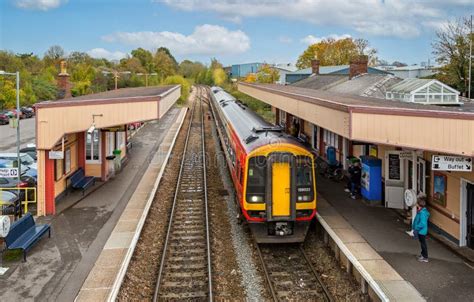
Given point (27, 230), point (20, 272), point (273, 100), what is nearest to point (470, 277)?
point (20, 272)

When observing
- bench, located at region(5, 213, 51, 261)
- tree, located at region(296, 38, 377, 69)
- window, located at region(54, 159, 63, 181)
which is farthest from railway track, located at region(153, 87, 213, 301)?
tree, located at region(296, 38, 377, 69)

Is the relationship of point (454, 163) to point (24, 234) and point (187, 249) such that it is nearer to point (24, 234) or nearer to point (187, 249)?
point (187, 249)

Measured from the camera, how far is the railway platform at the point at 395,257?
342 inches

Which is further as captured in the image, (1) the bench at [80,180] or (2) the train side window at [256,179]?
(1) the bench at [80,180]

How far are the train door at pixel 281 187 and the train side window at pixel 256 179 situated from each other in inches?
7.8

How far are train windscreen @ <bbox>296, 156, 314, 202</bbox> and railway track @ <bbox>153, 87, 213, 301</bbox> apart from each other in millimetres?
2684

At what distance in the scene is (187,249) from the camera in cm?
1179

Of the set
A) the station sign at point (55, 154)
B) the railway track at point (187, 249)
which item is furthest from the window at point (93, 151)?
the station sign at point (55, 154)

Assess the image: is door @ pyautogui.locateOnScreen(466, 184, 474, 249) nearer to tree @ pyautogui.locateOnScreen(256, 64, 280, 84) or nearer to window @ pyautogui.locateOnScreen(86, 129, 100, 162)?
window @ pyautogui.locateOnScreen(86, 129, 100, 162)

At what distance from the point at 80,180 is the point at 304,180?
9.60 meters

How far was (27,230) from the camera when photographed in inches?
446

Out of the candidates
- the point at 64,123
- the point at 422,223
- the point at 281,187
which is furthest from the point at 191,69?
the point at 422,223

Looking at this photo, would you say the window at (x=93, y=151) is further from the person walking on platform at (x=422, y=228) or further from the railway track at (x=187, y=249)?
the person walking on platform at (x=422, y=228)

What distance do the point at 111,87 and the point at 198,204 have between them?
52.9m
